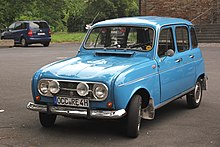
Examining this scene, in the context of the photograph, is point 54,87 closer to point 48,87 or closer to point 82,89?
point 48,87

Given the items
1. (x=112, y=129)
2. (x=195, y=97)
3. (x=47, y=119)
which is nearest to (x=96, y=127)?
(x=112, y=129)

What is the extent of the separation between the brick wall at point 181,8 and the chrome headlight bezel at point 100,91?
2885cm

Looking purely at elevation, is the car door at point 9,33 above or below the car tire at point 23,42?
above

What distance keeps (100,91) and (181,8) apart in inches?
1184

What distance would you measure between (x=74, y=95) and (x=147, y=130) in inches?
52.0

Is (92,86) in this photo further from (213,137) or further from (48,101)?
(213,137)

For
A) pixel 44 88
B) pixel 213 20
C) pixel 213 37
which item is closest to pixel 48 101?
pixel 44 88

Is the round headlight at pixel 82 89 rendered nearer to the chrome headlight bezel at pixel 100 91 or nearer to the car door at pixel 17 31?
the chrome headlight bezel at pixel 100 91

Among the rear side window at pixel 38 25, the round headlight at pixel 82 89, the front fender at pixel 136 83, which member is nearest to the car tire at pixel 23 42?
the rear side window at pixel 38 25

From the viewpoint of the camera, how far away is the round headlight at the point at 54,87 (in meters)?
6.05

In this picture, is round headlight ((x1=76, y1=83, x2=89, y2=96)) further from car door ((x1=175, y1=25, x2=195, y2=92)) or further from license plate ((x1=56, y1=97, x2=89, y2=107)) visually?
car door ((x1=175, y1=25, x2=195, y2=92))

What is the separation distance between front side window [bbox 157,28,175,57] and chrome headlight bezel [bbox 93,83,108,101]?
1566 millimetres

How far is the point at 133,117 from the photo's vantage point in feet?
19.7

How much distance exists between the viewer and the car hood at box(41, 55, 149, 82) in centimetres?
592
